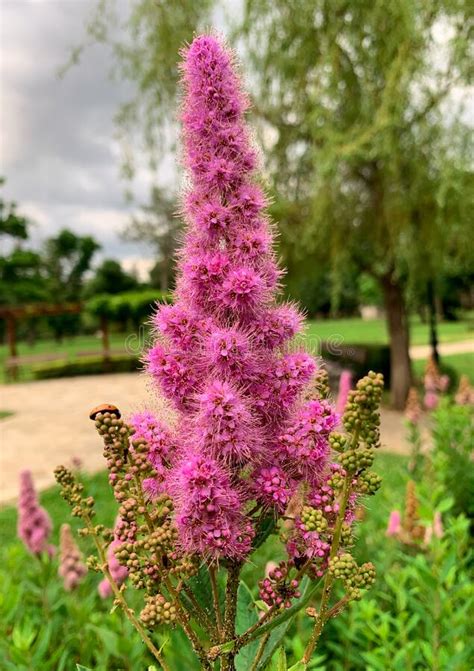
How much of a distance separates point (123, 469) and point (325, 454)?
0.35 m

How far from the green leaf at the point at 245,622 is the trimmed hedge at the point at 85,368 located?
21640 mm

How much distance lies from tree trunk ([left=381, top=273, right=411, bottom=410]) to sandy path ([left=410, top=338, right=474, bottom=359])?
1137 centimetres

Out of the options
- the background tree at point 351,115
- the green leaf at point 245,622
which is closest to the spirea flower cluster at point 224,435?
the green leaf at point 245,622

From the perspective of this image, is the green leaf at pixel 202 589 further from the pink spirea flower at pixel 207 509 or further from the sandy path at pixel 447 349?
the sandy path at pixel 447 349

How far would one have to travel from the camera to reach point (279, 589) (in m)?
1.02

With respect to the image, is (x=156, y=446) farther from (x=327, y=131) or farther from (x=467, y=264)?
(x=467, y=264)

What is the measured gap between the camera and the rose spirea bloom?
964 millimetres

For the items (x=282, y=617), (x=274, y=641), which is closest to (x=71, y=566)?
(x=274, y=641)

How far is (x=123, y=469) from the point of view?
38.9 inches

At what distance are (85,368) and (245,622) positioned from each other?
23284 mm

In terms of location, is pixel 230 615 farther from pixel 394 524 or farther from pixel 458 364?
pixel 458 364

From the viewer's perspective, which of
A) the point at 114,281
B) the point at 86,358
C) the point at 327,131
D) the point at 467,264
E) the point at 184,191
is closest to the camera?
the point at 184,191

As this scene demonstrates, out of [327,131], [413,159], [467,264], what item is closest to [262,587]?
[327,131]

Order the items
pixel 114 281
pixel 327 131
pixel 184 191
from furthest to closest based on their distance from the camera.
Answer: pixel 114 281 → pixel 327 131 → pixel 184 191
